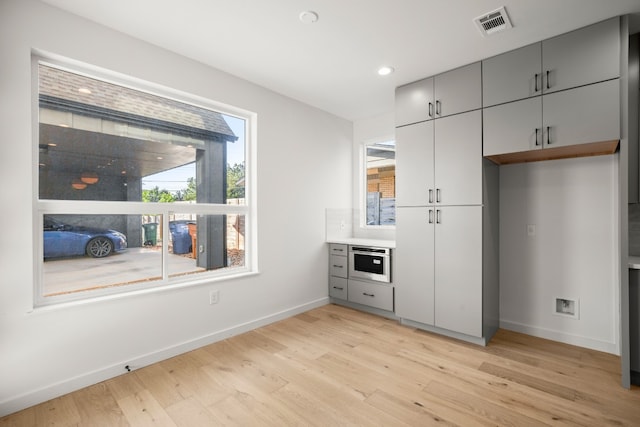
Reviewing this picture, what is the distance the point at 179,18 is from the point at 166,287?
2.13m

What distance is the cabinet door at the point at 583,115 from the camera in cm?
226

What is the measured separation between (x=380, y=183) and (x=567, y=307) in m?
2.54

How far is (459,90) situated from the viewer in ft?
9.80

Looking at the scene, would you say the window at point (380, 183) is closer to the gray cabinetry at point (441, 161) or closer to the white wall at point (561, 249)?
the gray cabinetry at point (441, 161)

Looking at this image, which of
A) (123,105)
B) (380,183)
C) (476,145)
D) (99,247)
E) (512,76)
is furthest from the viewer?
(380,183)

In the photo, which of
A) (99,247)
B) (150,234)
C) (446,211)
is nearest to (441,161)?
(446,211)

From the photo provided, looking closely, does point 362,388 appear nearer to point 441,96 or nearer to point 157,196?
point 157,196

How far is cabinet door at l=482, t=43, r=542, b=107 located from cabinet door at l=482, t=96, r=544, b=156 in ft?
0.23

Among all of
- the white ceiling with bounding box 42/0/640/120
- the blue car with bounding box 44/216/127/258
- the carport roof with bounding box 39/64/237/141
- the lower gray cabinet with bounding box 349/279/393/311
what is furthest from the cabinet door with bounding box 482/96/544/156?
the blue car with bounding box 44/216/127/258

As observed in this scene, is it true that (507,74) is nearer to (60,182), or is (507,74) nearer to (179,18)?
(179,18)

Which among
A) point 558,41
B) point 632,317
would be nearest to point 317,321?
point 632,317

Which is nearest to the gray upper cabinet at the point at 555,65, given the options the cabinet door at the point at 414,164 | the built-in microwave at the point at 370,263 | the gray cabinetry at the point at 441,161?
the gray cabinetry at the point at 441,161

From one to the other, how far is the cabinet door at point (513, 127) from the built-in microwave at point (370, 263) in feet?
5.10

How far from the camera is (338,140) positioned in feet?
14.7
